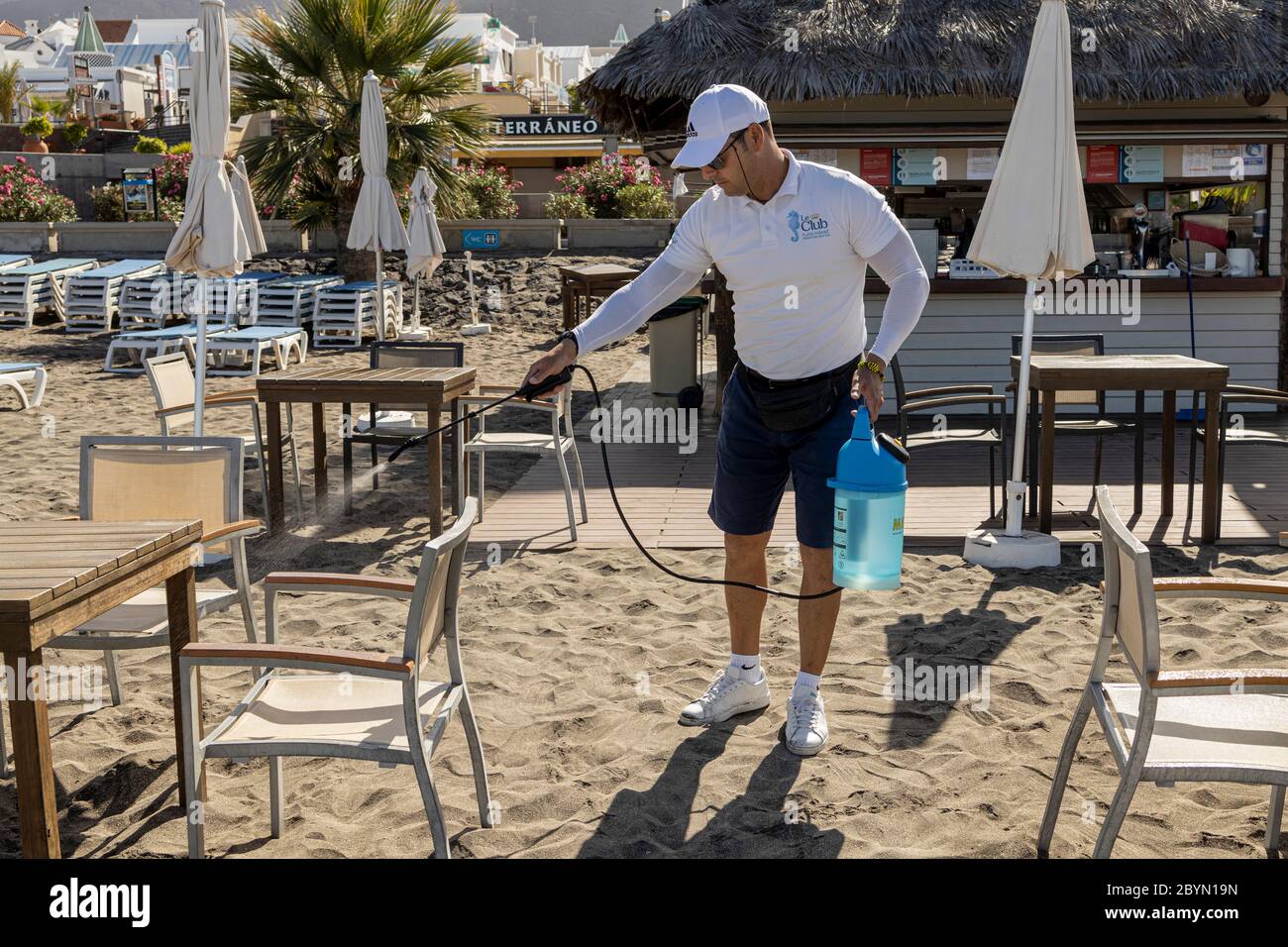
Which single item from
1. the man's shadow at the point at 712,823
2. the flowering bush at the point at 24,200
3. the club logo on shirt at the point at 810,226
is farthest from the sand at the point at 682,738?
the flowering bush at the point at 24,200

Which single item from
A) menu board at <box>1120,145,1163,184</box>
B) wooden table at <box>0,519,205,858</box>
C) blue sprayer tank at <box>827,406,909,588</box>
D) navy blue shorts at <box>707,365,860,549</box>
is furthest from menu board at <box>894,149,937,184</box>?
wooden table at <box>0,519,205,858</box>

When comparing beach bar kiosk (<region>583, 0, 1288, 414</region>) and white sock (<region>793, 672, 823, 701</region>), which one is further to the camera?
beach bar kiosk (<region>583, 0, 1288, 414</region>)

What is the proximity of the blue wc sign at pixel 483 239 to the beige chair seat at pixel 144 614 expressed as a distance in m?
17.1

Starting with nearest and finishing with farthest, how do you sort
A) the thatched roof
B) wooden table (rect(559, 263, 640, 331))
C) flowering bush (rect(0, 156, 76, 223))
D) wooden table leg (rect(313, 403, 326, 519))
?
1. wooden table leg (rect(313, 403, 326, 519))
2. the thatched roof
3. wooden table (rect(559, 263, 640, 331))
4. flowering bush (rect(0, 156, 76, 223))

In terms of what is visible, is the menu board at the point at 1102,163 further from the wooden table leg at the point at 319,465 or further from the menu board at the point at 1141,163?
the wooden table leg at the point at 319,465

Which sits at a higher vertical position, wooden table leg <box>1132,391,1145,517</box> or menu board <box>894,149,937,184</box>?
menu board <box>894,149,937,184</box>

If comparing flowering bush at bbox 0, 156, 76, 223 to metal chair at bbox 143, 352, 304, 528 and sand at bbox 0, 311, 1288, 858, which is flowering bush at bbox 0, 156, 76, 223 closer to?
metal chair at bbox 143, 352, 304, 528

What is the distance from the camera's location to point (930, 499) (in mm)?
6984

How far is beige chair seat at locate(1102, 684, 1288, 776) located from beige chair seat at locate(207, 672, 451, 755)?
5.37 feet

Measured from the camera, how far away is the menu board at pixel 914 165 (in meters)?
9.88

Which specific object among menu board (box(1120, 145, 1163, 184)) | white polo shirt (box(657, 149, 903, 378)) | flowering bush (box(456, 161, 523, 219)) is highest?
flowering bush (box(456, 161, 523, 219))

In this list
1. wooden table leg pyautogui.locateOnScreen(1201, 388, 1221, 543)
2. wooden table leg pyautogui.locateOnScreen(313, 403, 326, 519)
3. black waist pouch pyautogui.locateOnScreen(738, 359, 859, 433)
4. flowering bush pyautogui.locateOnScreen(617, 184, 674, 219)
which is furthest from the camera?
flowering bush pyautogui.locateOnScreen(617, 184, 674, 219)

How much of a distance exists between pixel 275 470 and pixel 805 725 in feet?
12.7

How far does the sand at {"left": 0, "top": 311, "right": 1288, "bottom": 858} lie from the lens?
318cm
